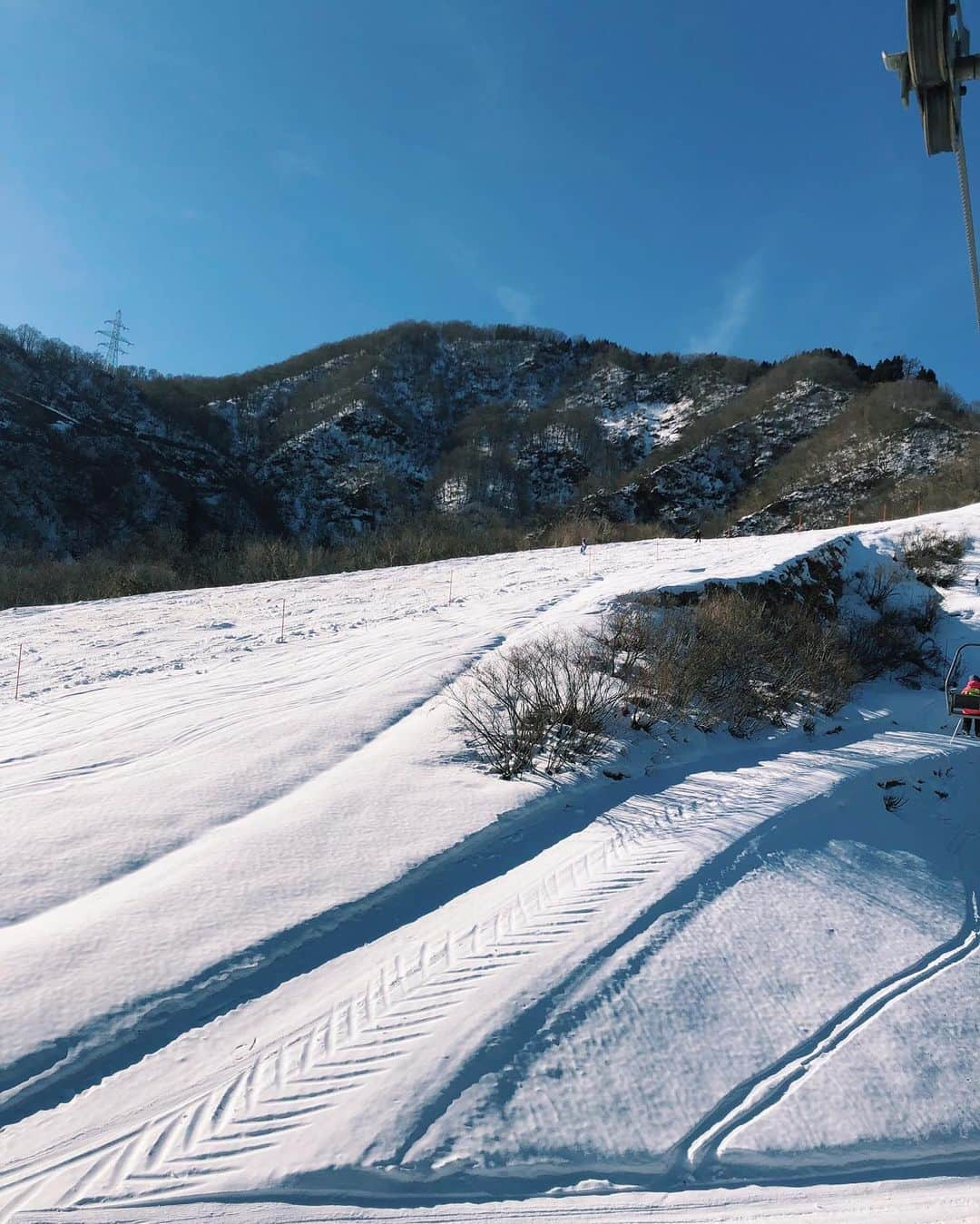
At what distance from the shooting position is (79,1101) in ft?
10.7

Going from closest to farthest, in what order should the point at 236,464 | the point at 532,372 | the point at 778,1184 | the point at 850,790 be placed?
1. the point at 778,1184
2. the point at 850,790
3. the point at 236,464
4. the point at 532,372

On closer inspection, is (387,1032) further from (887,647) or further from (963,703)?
(887,647)

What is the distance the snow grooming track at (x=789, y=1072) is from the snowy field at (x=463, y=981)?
16 millimetres

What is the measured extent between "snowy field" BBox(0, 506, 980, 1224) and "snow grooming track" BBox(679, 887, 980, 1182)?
0.05 feet

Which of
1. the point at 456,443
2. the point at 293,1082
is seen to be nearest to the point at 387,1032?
the point at 293,1082

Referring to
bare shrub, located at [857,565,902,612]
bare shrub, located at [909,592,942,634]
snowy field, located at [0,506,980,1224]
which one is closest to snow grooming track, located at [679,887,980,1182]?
snowy field, located at [0,506,980,1224]

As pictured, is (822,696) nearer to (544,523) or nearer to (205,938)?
(205,938)

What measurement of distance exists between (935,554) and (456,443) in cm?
7049

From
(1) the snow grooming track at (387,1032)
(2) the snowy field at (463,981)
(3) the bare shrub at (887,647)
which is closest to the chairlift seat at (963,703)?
(2) the snowy field at (463,981)

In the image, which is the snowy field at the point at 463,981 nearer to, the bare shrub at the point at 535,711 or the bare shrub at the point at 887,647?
the bare shrub at the point at 535,711

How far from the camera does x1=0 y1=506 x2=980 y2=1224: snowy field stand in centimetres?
309

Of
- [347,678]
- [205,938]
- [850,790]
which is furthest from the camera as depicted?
[347,678]

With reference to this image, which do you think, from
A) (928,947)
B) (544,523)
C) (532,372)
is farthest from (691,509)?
(928,947)

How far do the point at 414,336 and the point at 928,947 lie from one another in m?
113
